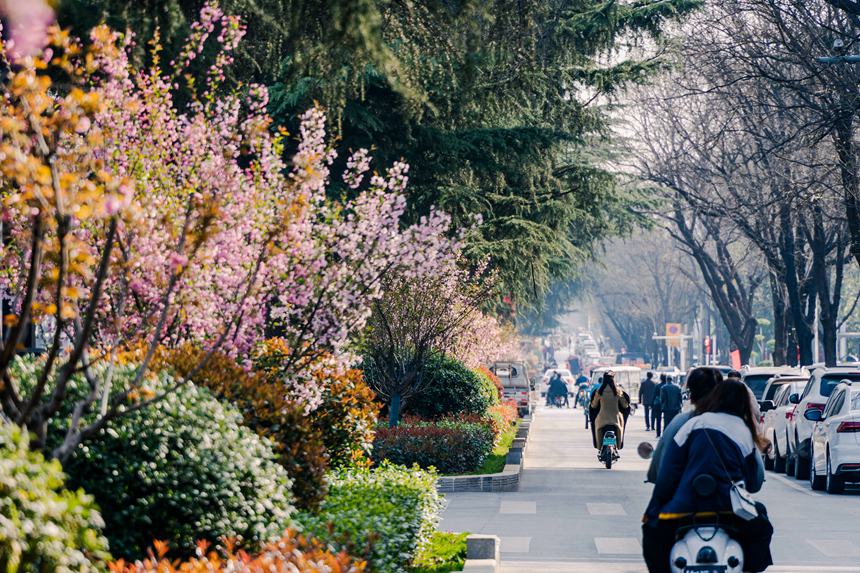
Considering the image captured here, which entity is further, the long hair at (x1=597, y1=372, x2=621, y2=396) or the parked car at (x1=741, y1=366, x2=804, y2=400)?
the parked car at (x1=741, y1=366, x2=804, y2=400)

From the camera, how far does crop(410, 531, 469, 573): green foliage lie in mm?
11139

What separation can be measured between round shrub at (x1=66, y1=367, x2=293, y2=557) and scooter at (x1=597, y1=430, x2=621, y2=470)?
20.0 metres

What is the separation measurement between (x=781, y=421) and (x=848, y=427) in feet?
22.5

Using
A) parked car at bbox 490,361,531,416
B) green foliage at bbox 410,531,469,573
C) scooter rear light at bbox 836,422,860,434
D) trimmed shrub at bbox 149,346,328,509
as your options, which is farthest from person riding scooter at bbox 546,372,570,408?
trimmed shrub at bbox 149,346,328,509

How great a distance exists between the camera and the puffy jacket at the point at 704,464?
25.9 ft

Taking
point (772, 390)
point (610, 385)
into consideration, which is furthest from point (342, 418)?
point (772, 390)

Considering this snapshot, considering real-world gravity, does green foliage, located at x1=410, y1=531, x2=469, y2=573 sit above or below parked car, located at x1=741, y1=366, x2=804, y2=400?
below

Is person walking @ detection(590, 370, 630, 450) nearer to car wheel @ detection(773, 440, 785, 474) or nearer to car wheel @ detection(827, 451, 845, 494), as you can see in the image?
car wheel @ detection(773, 440, 785, 474)

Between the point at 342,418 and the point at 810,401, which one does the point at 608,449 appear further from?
the point at 342,418

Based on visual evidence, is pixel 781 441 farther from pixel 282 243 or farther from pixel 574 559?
pixel 282 243

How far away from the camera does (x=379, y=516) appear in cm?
1004

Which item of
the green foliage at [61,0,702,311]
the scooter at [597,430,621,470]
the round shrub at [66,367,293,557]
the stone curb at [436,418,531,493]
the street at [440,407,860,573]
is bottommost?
A: the street at [440,407,860,573]

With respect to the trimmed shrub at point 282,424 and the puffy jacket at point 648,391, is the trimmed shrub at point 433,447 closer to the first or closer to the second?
the trimmed shrub at point 282,424

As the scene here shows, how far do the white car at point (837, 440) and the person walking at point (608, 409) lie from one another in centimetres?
415
